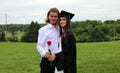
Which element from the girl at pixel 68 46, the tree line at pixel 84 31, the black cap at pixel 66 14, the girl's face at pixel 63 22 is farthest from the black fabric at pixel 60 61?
the tree line at pixel 84 31

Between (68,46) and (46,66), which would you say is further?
(46,66)

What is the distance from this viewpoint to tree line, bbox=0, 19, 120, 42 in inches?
1951

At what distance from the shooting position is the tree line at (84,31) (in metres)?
49.6

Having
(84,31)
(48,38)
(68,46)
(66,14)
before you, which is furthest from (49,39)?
(84,31)

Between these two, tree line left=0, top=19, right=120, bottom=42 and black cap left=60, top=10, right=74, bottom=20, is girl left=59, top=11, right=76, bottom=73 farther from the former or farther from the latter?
tree line left=0, top=19, right=120, bottom=42

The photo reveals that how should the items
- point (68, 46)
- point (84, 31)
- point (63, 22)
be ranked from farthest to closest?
point (84, 31) → point (63, 22) → point (68, 46)

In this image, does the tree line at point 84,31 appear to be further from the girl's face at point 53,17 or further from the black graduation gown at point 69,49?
the black graduation gown at point 69,49

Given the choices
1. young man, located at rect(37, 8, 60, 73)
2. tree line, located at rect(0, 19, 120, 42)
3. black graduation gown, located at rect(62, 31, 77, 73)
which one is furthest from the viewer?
tree line, located at rect(0, 19, 120, 42)

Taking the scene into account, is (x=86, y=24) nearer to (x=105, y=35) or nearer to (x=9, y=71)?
(x=105, y=35)

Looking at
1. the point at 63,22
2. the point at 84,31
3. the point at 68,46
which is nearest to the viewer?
the point at 68,46

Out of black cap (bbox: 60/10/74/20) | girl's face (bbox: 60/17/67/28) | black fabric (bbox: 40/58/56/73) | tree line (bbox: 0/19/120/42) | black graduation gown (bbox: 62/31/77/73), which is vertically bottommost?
tree line (bbox: 0/19/120/42)

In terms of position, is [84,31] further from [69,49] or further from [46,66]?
[69,49]

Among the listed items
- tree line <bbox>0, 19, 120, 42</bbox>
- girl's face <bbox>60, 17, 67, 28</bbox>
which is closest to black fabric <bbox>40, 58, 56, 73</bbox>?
girl's face <bbox>60, 17, 67, 28</bbox>

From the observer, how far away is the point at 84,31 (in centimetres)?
5284
